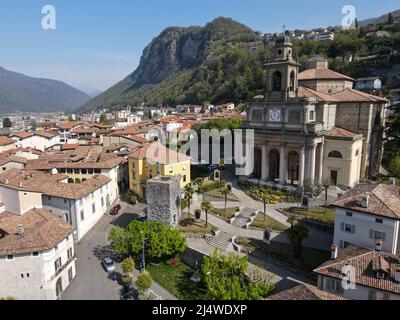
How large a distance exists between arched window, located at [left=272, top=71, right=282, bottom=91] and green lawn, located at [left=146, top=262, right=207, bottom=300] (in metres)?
31.6

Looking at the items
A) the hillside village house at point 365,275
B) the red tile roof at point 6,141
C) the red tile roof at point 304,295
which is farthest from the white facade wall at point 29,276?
the red tile roof at point 6,141

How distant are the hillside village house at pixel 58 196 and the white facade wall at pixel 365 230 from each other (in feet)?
101

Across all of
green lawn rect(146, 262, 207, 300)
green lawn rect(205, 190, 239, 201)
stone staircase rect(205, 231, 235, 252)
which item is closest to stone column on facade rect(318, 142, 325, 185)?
green lawn rect(205, 190, 239, 201)

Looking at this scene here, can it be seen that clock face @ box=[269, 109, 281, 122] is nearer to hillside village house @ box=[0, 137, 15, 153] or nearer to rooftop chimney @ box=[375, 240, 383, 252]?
rooftop chimney @ box=[375, 240, 383, 252]

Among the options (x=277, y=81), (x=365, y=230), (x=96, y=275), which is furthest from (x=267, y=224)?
(x=277, y=81)

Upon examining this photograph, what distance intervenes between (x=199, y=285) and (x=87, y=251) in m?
15.5

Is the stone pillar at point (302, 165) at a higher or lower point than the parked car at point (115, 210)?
higher

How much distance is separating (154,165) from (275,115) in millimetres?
21198

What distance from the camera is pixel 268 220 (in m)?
39.2

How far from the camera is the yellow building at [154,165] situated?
159 ft

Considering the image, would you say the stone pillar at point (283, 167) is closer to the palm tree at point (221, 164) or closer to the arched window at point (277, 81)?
the arched window at point (277, 81)

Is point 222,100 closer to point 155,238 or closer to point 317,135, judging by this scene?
point 317,135

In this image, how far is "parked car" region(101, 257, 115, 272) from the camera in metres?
32.4
